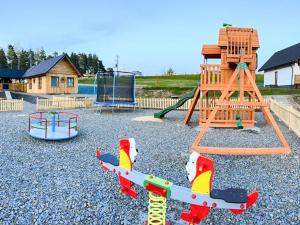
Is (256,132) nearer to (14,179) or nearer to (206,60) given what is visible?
(206,60)

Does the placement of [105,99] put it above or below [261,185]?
above

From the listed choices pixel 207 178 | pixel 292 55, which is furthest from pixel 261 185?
pixel 292 55

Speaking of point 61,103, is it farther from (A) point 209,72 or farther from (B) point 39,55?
(B) point 39,55

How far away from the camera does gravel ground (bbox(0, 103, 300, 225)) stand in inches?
181

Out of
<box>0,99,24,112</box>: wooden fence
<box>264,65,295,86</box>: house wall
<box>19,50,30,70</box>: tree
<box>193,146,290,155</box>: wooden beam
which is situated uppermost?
<box>19,50,30,70</box>: tree

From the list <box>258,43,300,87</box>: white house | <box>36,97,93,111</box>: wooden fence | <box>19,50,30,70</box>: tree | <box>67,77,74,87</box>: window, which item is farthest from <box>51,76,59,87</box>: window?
<box>19,50,30,70</box>: tree

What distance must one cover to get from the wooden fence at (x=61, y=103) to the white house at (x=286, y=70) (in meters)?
28.9

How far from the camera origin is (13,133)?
35.8ft

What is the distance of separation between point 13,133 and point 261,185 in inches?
356

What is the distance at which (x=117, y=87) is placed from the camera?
20.4m

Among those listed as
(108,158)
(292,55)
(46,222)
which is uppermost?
(292,55)

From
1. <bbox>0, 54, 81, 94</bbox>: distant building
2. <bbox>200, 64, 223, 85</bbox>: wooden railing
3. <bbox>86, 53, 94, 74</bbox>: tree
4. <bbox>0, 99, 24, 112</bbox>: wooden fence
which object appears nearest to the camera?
<bbox>200, 64, 223, 85</bbox>: wooden railing

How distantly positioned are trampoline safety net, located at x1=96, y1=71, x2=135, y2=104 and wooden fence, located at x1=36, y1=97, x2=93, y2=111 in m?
3.18

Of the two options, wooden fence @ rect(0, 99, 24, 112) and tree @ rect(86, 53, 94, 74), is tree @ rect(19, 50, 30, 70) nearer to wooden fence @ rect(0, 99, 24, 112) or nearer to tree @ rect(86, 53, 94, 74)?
tree @ rect(86, 53, 94, 74)
